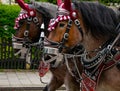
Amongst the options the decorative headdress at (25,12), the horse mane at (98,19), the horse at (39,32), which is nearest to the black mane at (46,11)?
the horse at (39,32)

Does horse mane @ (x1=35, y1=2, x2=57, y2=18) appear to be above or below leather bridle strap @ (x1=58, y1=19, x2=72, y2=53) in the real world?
below

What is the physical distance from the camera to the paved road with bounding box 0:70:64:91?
8.50 meters

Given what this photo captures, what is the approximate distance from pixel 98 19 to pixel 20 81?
5380 mm

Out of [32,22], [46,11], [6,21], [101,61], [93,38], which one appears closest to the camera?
[101,61]

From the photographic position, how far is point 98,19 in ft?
13.6

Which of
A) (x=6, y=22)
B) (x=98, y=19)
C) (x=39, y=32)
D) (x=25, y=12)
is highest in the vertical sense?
(x=98, y=19)

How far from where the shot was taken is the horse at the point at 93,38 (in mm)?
3996

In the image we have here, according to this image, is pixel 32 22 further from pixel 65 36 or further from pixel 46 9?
pixel 65 36

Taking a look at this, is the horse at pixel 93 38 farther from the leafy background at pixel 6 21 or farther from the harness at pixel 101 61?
the leafy background at pixel 6 21

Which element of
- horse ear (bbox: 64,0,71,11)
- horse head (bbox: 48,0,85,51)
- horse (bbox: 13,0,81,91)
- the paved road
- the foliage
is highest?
horse ear (bbox: 64,0,71,11)

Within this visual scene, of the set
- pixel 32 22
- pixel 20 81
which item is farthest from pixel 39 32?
pixel 20 81

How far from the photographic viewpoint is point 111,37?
424 centimetres

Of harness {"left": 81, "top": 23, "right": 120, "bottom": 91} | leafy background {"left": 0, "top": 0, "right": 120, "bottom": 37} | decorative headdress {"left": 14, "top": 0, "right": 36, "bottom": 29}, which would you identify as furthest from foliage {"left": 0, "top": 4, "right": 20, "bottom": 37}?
harness {"left": 81, "top": 23, "right": 120, "bottom": 91}

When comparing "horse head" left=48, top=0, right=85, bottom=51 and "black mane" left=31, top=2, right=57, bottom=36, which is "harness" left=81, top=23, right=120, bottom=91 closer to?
"horse head" left=48, top=0, right=85, bottom=51
